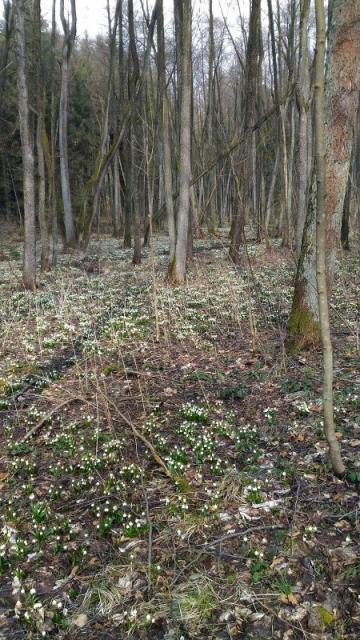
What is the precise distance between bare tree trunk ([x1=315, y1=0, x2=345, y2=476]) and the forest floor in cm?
56

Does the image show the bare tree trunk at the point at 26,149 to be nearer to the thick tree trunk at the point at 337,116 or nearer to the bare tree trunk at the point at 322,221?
the thick tree trunk at the point at 337,116

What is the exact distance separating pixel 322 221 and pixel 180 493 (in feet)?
8.61

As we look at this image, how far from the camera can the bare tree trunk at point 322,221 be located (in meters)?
3.08

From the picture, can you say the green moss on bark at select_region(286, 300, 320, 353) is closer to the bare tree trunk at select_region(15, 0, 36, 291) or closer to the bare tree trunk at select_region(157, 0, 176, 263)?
the bare tree trunk at select_region(157, 0, 176, 263)

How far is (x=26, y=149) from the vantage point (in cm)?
Answer: 1215

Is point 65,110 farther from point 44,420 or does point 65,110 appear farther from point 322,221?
point 322,221

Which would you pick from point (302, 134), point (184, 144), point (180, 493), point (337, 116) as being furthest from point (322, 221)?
point (184, 144)

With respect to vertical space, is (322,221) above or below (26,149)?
below

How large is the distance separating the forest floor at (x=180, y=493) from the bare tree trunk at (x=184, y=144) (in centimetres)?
424

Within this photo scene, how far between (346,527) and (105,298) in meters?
8.80

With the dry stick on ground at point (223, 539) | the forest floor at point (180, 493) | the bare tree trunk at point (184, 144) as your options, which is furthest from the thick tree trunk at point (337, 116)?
the bare tree trunk at point (184, 144)

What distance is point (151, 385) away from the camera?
21.6ft

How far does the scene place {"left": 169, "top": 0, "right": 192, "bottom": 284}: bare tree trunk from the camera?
11531 millimetres

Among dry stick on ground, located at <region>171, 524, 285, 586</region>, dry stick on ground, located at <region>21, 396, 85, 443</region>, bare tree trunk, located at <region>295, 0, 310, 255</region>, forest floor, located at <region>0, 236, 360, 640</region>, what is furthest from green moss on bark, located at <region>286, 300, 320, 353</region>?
bare tree trunk, located at <region>295, 0, 310, 255</region>
